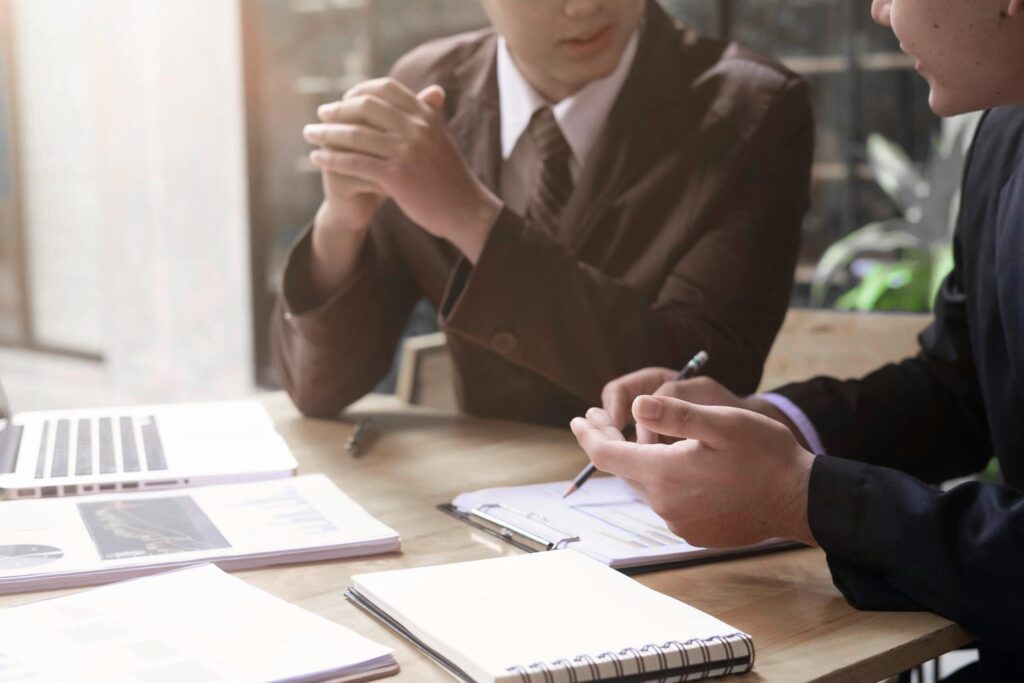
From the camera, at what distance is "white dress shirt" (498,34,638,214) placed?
5.19 ft

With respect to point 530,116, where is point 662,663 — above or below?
below

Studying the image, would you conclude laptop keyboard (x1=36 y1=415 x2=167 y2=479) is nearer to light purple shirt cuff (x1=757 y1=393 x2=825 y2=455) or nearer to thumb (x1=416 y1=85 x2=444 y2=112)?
thumb (x1=416 y1=85 x2=444 y2=112)

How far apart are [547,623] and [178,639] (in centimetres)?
23

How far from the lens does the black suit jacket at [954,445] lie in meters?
0.85

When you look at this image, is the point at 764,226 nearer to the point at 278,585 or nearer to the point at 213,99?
the point at 278,585

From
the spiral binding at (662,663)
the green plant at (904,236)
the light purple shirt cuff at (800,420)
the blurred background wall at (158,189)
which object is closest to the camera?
the spiral binding at (662,663)

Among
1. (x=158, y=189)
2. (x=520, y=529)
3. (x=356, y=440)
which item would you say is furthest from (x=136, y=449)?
(x=158, y=189)

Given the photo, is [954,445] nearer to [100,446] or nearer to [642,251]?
[642,251]

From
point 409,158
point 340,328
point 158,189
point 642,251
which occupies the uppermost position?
point 409,158

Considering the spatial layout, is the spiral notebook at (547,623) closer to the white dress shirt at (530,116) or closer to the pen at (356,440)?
the pen at (356,440)

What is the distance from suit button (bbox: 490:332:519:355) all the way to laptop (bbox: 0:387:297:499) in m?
0.28

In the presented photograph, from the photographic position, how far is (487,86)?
1644mm

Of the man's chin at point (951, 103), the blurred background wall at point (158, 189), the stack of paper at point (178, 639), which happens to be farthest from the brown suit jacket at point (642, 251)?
the blurred background wall at point (158, 189)

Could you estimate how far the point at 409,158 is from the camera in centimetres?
141
